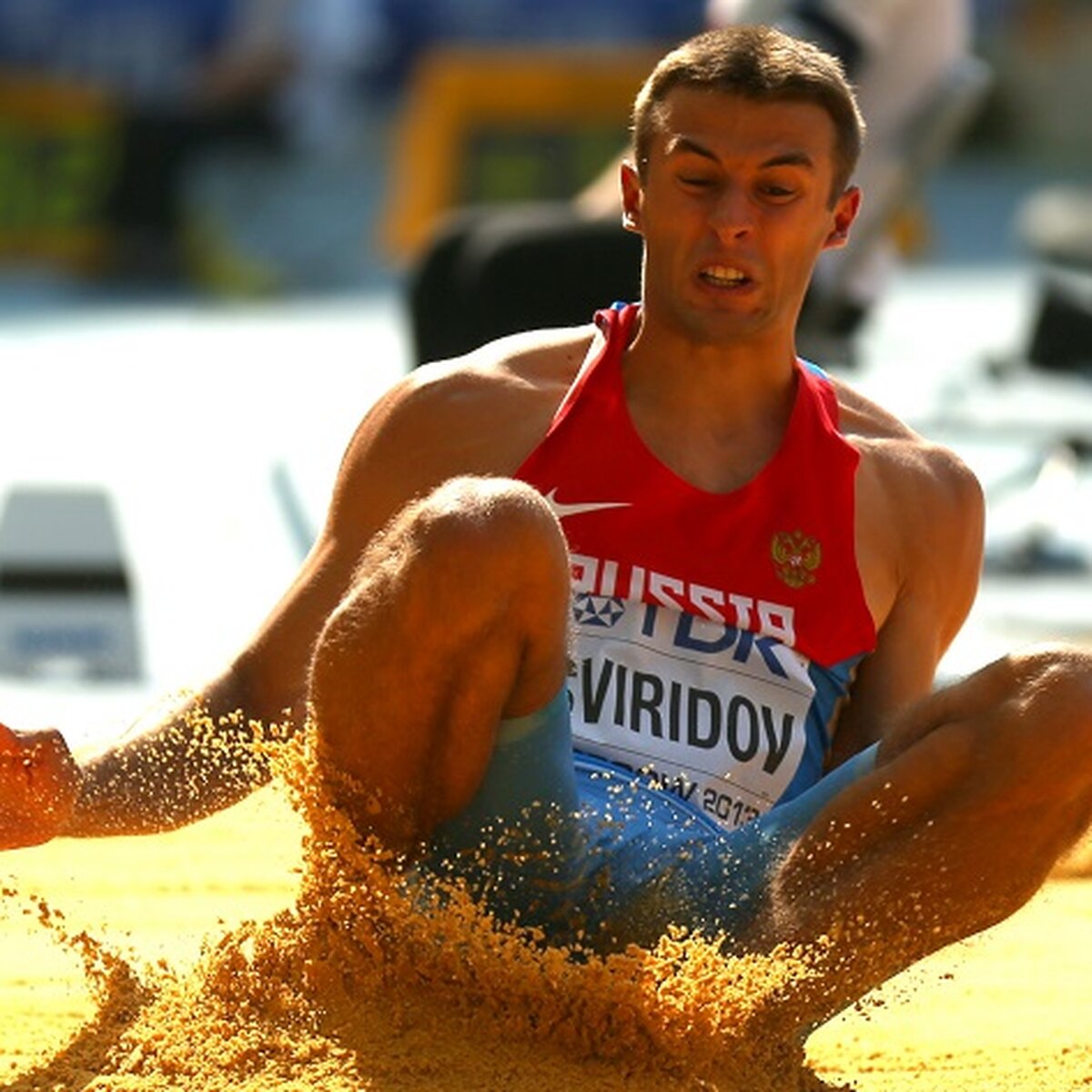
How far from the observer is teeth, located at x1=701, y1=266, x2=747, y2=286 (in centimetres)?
325

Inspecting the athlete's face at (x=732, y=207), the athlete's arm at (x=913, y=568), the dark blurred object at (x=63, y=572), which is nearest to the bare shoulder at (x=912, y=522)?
the athlete's arm at (x=913, y=568)

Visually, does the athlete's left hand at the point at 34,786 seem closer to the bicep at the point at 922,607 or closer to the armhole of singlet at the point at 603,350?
the armhole of singlet at the point at 603,350

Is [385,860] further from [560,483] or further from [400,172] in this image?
[400,172]

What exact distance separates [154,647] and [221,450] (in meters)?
2.52

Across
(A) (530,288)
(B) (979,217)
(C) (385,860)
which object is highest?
(C) (385,860)

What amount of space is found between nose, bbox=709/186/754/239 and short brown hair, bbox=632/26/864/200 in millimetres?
115

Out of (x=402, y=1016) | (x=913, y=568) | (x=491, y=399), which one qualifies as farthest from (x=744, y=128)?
(x=402, y=1016)

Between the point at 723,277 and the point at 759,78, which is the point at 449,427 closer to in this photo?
the point at 723,277

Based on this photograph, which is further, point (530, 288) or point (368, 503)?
point (530, 288)

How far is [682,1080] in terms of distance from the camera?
2896mm

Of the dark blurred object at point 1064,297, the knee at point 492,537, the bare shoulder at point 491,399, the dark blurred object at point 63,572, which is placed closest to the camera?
the knee at point 492,537

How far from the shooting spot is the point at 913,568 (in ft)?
11.1

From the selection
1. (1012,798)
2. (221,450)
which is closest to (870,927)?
(1012,798)

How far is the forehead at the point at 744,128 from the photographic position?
10.7ft
